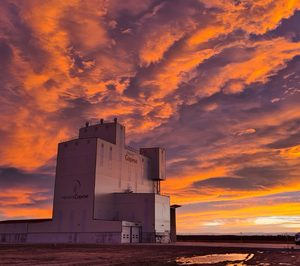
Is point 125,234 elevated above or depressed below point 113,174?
below

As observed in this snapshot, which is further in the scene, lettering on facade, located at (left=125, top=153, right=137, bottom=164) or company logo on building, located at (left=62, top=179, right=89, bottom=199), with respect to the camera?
lettering on facade, located at (left=125, top=153, right=137, bottom=164)

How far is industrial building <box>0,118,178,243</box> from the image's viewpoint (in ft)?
269

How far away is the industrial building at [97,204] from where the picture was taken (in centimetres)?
8200

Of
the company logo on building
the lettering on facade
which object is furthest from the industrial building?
the lettering on facade

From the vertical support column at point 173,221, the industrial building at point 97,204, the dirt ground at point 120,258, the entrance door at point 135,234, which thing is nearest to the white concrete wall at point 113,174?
the industrial building at point 97,204

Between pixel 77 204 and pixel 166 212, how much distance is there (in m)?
22.4

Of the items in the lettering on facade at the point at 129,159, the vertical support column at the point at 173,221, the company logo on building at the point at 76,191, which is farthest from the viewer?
the vertical support column at the point at 173,221

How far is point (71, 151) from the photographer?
89.6m

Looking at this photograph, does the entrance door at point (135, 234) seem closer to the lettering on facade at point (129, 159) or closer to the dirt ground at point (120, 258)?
the lettering on facade at point (129, 159)

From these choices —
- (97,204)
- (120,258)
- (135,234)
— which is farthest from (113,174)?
(120,258)

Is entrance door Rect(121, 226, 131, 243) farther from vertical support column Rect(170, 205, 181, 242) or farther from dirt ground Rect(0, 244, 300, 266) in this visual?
dirt ground Rect(0, 244, 300, 266)

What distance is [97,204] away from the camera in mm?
83938

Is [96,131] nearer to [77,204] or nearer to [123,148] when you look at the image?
[123,148]

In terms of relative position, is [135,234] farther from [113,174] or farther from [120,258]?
[120,258]
